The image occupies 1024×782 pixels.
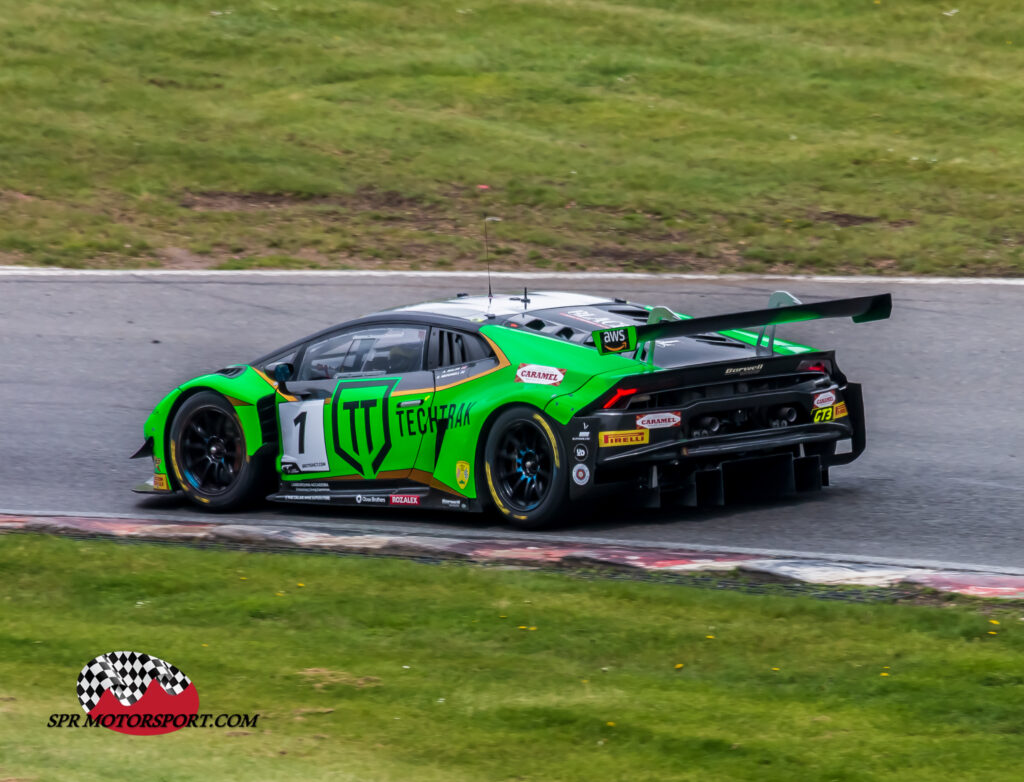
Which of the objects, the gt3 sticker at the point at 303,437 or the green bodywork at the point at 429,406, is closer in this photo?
the green bodywork at the point at 429,406

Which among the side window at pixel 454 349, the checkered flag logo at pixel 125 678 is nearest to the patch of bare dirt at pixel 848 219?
the side window at pixel 454 349

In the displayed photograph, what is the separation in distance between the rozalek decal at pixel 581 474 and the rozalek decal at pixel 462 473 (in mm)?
804

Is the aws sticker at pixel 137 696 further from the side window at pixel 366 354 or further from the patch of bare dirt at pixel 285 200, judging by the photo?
the patch of bare dirt at pixel 285 200

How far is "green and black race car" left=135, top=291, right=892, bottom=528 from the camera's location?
9.09 meters

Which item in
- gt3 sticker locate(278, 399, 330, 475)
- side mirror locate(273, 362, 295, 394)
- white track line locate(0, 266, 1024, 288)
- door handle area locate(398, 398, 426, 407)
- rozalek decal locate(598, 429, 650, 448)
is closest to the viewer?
rozalek decal locate(598, 429, 650, 448)

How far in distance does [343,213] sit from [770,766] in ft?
49.6

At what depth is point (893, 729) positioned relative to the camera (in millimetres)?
5656

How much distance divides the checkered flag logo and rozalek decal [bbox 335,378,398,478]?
3.53m

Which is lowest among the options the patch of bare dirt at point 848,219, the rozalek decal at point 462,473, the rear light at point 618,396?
the rozalek decal at point 462,473

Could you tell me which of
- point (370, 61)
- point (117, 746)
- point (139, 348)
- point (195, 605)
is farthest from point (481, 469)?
point (370, 61)

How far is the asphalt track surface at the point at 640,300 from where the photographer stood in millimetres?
9406

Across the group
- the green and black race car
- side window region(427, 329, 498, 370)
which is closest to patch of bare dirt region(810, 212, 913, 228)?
the green and black race car

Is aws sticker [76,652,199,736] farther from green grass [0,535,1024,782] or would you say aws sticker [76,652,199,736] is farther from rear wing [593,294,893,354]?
rear wing [593,294,893,354]

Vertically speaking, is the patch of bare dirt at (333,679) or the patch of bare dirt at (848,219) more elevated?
the patch of bare dirt at (848,219)
